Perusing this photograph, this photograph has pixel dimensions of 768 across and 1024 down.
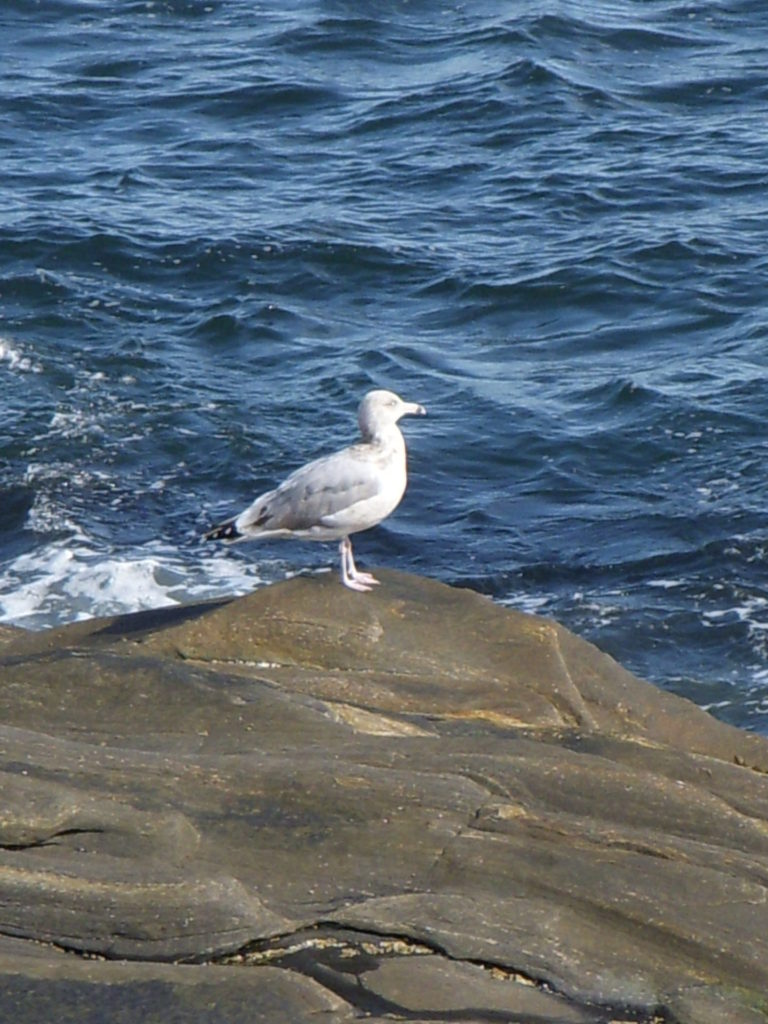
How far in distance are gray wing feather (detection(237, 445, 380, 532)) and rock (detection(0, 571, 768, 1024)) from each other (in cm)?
61

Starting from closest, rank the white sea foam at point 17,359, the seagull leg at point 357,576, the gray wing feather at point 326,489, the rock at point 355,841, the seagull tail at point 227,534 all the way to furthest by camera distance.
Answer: the rock at point 355,841 → the gray wing feather at point 326,489 → the seagull leg at point 357,576 → the seagull tail at point 227,534 → the white sea foam at point 17,359

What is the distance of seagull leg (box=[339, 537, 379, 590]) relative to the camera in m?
7.74

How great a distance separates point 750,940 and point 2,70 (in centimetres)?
2035

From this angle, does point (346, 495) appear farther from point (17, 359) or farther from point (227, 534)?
point (17, 359)

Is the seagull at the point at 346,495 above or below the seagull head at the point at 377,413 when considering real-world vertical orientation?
below

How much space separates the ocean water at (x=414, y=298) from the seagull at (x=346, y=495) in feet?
9.53

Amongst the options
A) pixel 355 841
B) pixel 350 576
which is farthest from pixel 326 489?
pixel 355 841

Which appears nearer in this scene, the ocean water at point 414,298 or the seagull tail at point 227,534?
the seagull tail at point 227,534

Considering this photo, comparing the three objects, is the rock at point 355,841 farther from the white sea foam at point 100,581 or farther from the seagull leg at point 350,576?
the white sea foam at point 100,581

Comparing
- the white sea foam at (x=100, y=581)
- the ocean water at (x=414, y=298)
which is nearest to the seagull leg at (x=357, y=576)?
the ocean water at (x=414, y=298)

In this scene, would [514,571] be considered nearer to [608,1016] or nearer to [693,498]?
[693,498]

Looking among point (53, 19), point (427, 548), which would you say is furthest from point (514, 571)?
point (53, 19)

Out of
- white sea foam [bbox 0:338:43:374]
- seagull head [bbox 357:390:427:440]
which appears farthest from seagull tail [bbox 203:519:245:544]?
white sea foam [bbox 0:338:43:374]

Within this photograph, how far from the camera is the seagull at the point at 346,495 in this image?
7.71 meters
